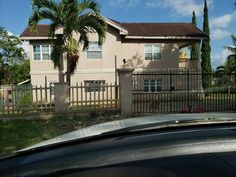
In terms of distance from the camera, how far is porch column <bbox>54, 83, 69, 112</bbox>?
51.9ft

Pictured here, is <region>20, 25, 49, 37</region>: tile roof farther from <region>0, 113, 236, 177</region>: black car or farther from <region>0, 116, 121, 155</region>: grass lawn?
<region>0, 113, 236, 177</region>: black car

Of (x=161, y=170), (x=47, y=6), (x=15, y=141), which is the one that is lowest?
(x=15, y=141)

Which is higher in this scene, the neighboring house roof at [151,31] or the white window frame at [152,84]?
the neighboring house roof at [151,31]

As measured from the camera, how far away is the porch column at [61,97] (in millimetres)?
15812

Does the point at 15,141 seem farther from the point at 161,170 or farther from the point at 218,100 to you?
the point at 218,100

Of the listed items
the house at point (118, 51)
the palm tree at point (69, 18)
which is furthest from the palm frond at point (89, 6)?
the house at point (118, 51)

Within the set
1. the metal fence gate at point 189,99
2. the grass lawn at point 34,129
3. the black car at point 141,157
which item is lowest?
the grass lawn at point 34,129

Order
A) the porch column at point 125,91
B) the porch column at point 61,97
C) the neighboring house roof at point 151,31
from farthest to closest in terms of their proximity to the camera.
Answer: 1. the neighboring house roof at point 151,31
2. the porch column at point 125,91
3. the porch column at point 61,97

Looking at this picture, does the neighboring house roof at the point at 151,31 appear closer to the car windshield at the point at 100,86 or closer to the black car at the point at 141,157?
the car windshield at the point at 100,86

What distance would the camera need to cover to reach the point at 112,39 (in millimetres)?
28750

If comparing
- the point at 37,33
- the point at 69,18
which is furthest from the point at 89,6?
the point at 37,33

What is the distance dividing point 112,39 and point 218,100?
451 inches

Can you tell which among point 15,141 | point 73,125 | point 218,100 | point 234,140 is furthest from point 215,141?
point 218,100

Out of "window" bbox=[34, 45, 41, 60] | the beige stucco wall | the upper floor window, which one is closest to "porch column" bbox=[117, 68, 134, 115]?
the beige stucco wall
